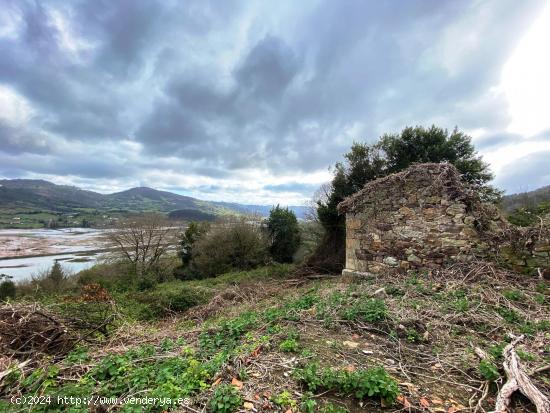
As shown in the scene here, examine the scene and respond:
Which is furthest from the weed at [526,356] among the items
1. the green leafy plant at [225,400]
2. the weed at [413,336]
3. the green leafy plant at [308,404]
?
the green leafy plant at [225,400]

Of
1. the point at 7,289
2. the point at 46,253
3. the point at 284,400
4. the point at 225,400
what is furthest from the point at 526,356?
the point at 46,253

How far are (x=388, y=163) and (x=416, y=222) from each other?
9.98 m

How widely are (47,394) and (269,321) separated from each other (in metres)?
2.61

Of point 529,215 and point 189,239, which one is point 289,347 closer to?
point 529,215

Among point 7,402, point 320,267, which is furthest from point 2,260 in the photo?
point 7,402

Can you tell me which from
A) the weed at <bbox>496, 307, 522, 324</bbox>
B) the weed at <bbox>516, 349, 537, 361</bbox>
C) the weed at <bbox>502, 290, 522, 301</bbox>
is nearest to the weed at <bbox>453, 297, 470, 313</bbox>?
the weed at <bbox>496, 307, 522, 324</bbox>

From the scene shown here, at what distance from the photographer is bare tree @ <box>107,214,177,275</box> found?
24.4 m

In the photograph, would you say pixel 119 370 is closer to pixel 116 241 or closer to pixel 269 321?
pixel 269 321

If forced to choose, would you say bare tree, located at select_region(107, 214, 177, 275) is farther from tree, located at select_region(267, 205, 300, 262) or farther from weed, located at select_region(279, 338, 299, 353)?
weed, located at select_region(279, 338, 299, 353)

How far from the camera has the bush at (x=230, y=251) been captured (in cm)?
2150

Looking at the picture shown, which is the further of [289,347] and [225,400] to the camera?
[289,347]

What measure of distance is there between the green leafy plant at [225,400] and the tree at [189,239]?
23009 mm

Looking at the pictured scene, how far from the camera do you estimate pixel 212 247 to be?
2191cm

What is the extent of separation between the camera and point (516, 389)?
7.29 ft
